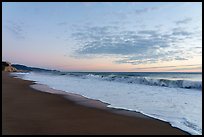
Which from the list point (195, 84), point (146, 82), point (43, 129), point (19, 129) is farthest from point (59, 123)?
point (146, 82)

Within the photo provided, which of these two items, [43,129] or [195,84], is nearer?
[43,129]

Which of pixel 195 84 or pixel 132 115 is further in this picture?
pixel 195 84

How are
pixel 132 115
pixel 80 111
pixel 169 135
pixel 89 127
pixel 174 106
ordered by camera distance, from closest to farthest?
pixel 169 135 → pixel 89 127 → pixel 132 115 → pixel 80 111 → pixel 174 106

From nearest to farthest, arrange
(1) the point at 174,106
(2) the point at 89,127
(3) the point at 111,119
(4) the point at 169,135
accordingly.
Answer: 1. (4) the point at 169,135
2. (2) the point at 89,127
3. (3) the point at 111,119
4. (1) the point at 174,106

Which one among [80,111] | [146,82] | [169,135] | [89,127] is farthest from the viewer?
[146,82]

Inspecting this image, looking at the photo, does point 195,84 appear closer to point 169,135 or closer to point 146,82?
point 146,82

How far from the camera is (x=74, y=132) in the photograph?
4207 millimetres

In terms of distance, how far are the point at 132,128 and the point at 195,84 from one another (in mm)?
12194

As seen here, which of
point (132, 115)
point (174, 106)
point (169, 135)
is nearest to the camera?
point (169, 135)

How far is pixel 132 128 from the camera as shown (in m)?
4.59

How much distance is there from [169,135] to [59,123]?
7.24 feet

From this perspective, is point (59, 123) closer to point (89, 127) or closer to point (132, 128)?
point (89, 127)

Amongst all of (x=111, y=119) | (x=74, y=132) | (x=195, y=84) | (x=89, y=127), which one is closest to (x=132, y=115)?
(x=111, y=119)

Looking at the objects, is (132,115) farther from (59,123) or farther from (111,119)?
(59,123)
